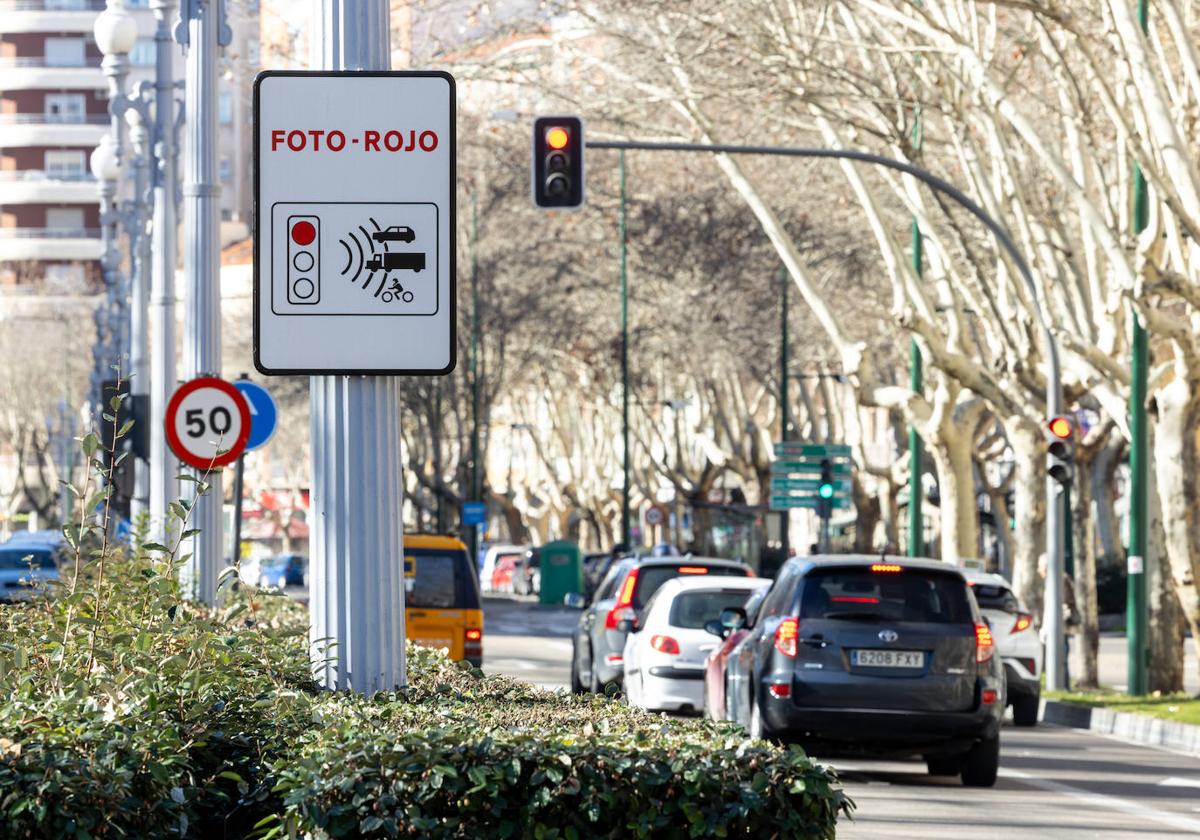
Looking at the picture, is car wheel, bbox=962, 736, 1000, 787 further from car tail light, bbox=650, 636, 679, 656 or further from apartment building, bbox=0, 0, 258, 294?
apartment building, bbox=0, 0, 258, 294

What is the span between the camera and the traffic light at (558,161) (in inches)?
848

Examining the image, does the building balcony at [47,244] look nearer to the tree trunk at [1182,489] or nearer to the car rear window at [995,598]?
the car rear window at [995,598]

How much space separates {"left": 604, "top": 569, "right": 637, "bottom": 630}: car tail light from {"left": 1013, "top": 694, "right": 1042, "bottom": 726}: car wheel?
12.5ft

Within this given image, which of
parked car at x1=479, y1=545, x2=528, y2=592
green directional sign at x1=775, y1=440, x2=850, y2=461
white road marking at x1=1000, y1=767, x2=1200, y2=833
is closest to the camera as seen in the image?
white road marking at x1=1000, y1=767, x2=1200, y2=833

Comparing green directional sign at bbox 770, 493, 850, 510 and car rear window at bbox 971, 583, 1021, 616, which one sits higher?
green directional sign at bbox 770, 493, 850, 510

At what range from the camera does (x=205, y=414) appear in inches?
606

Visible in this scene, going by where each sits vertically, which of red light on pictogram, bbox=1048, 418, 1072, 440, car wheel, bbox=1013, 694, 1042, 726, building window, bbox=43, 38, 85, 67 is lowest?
car wheel, bbox=1013, 694, 1042, 726

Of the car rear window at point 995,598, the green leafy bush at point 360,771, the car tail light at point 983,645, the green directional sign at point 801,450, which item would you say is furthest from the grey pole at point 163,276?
the green directional sign at point 801,450

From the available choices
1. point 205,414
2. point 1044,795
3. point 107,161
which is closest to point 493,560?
point 107,161

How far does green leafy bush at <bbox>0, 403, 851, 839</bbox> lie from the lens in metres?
5.48

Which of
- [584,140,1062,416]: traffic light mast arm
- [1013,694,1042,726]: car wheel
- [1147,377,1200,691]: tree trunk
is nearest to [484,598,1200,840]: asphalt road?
[1013,694,1042,726]: car wheel

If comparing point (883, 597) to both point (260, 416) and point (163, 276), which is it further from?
point (163, 276)

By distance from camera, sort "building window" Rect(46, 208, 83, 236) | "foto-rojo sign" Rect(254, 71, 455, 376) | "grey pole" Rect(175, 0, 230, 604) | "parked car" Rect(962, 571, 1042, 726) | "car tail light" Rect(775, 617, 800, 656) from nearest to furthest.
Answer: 1. "foto-rojo sign" Rect(254, 71, 455, 376)
2. "car tail light" Rect(775, 617, 800, 656)
3. "grey pole" Rect(175, 0, 230, 604)
4. "parked car" Rect(962, 571, 1042, 726)
5. "building window" Rect(46, 208, 83, 236)

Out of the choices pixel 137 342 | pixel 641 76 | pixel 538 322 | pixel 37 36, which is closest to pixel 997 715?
pixel 641 76
